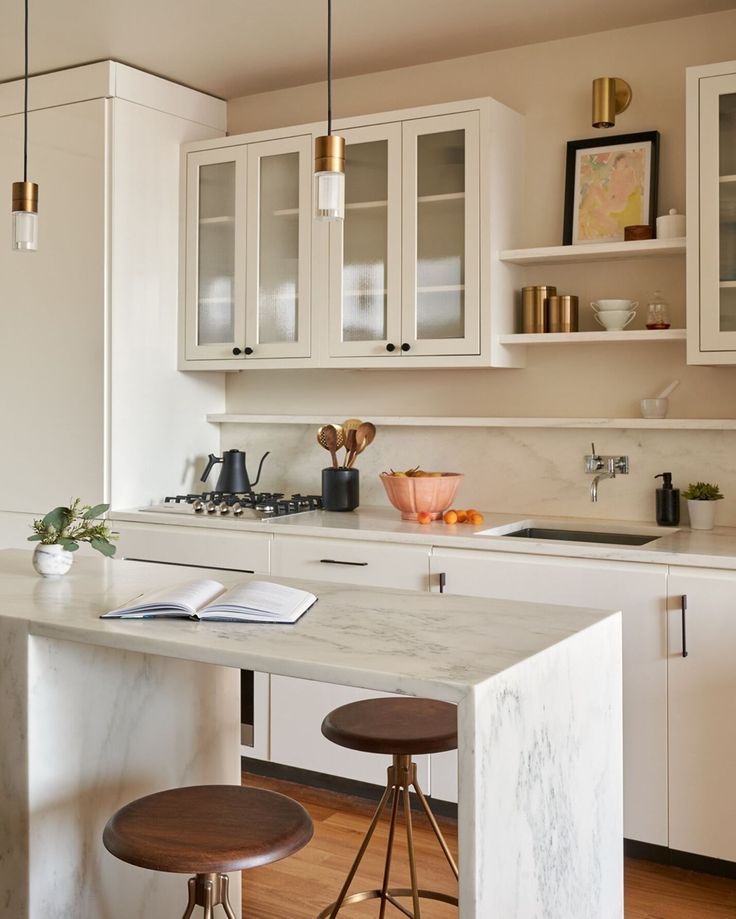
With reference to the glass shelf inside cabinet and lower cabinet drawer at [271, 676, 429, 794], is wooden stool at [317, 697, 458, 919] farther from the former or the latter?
the glass shelf inside cabinet

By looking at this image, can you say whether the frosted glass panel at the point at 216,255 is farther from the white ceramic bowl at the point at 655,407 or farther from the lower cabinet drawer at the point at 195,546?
the white ceramic bowl at the point at 655,407

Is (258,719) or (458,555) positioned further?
(258,719)

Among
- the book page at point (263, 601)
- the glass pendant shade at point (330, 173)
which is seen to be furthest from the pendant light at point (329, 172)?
the book page at point (263, 601)

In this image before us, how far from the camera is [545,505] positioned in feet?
13.1

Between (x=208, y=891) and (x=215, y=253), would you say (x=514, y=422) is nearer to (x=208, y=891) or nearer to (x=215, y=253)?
(x=215, y=253)

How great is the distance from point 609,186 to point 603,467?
3.32 ft

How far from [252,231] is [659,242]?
164 cm

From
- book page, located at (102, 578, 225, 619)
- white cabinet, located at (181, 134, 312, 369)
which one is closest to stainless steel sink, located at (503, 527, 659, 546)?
white cabinet, located at (181, 134, 312, 369)

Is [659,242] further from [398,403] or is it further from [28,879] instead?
[28,879]

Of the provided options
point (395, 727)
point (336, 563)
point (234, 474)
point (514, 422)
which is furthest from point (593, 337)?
point (395, 727)

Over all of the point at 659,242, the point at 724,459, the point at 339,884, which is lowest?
the point at 339,884

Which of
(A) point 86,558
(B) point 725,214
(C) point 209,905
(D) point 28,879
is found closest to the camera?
(C) point 209,905

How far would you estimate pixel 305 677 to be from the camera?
1.79 metres

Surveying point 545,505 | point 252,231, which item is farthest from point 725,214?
point 252,231
